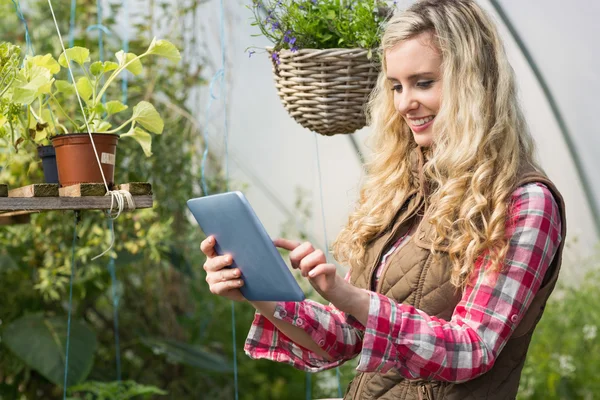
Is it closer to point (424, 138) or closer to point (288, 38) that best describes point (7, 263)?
point (288, 38)

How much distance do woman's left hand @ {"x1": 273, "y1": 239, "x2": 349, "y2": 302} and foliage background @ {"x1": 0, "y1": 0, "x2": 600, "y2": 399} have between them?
6.39ft

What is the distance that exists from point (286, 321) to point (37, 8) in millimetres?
2668

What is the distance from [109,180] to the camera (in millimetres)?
1839

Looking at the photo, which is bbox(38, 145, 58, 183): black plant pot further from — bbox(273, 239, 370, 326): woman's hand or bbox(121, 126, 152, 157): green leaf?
bbox(273, 239, 370, 326): woman's hand

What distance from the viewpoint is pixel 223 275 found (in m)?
1.40

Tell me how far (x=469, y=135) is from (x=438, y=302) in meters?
0.31

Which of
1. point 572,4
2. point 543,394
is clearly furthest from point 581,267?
point 572,4

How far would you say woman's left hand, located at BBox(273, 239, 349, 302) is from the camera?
4.22 ft

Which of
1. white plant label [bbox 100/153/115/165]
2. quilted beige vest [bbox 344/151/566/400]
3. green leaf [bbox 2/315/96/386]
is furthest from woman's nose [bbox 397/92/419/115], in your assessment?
green leaf [bbox 2/315/96/386]

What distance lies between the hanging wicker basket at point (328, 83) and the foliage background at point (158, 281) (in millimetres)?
1426

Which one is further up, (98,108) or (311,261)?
(98,108)

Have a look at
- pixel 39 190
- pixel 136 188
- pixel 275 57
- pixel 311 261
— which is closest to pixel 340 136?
pixel 275 57

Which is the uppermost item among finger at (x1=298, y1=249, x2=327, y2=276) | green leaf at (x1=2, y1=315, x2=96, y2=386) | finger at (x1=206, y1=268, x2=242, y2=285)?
finger at (x1=298, y1=249, x2=327, y2=276)

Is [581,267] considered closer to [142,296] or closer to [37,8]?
[142,296]
